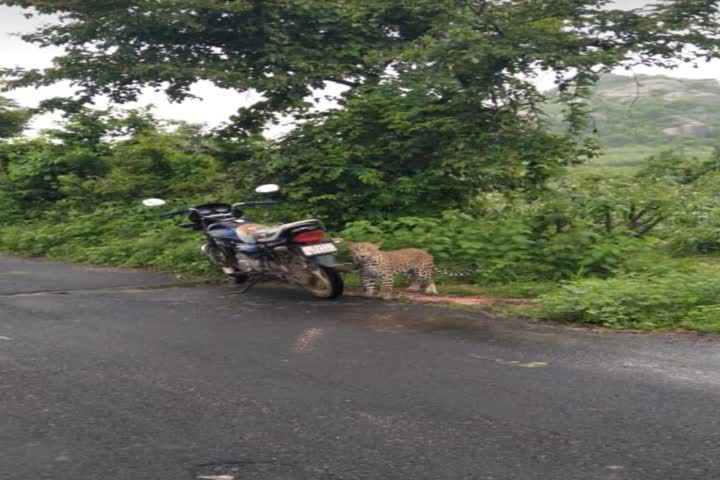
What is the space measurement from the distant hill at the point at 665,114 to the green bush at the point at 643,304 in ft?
118

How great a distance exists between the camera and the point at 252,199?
13.6 m

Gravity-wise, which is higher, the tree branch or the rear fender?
the tree branch

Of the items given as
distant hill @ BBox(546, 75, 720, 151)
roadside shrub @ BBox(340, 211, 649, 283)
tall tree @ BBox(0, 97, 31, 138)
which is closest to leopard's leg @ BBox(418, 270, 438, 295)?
roadside shrub @ BBox(340, 211, 649, 283)

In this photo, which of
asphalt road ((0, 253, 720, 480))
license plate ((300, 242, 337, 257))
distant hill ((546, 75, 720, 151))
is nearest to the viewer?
asphalt road ((0, 253, 720, 480))

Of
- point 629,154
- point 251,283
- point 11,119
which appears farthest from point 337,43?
point 629,154

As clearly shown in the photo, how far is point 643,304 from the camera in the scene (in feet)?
24.7

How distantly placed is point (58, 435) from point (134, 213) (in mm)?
11797

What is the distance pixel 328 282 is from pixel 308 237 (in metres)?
0.55

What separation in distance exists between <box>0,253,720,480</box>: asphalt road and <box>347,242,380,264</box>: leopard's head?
133cm

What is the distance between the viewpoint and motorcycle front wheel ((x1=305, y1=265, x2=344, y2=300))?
29.9 ft

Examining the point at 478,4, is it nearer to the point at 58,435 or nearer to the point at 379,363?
the point at 379,363

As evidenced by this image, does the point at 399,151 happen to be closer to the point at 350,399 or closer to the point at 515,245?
the point at 515,245

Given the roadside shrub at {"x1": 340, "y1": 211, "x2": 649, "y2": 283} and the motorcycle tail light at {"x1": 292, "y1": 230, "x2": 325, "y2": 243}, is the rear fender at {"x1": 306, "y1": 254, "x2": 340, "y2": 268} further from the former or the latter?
the roadside shrub at {"x1": 340, "y1": 211, "x2": 649, "y2": 283}

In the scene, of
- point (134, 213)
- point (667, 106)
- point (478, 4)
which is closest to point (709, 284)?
point (478, 4)
